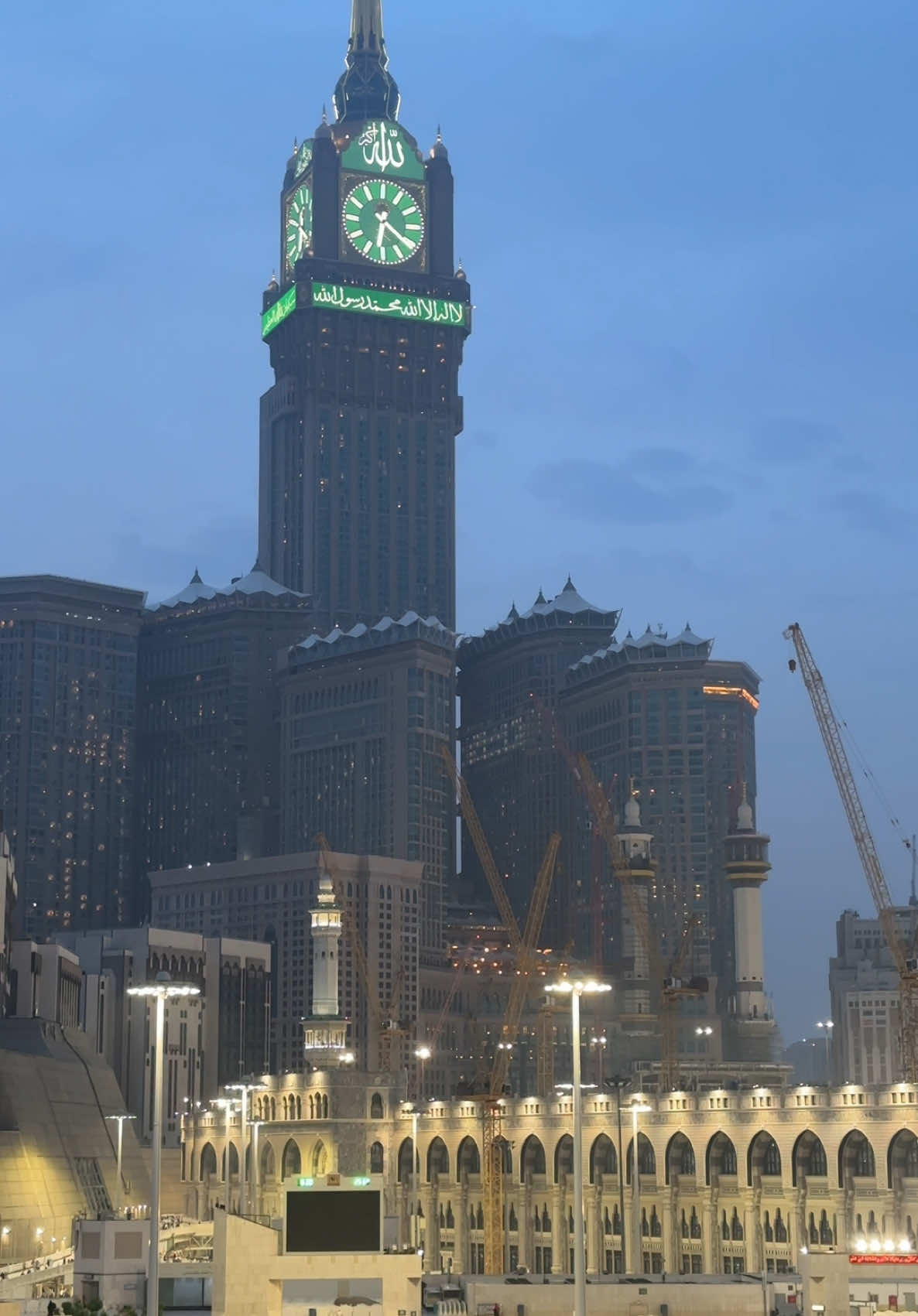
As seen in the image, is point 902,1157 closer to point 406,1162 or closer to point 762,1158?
point 762,1158

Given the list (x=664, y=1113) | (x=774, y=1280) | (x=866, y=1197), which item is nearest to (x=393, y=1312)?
(x=774, y=1280)

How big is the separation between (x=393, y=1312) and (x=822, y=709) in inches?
4976

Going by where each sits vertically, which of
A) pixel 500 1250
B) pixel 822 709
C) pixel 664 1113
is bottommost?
pixel 500 1250

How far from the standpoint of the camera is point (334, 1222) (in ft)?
270

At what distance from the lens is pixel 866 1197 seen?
14188 cm

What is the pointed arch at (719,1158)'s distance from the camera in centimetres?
15538

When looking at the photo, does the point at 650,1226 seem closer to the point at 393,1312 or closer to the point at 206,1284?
the point at 206,1284

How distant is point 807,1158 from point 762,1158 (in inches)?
187

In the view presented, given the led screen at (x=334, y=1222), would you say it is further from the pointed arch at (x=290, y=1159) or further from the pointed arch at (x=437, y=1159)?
the pointed arch at (x=290, y=1159)

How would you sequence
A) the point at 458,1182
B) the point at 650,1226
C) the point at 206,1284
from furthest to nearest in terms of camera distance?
the point at 458,1182 → the point at 650,1226 → the point at 206,1284

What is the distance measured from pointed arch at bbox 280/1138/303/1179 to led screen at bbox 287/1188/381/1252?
10736cm

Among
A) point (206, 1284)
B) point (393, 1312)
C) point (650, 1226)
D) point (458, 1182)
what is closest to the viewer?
point (393, 1312)

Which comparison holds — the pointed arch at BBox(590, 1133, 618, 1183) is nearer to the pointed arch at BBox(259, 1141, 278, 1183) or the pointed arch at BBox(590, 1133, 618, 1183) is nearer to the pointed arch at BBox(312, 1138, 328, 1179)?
the pointed arch at BBox(312, 1138, 328, 1179)

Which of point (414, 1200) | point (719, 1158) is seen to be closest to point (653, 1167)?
point (719, 1158)
